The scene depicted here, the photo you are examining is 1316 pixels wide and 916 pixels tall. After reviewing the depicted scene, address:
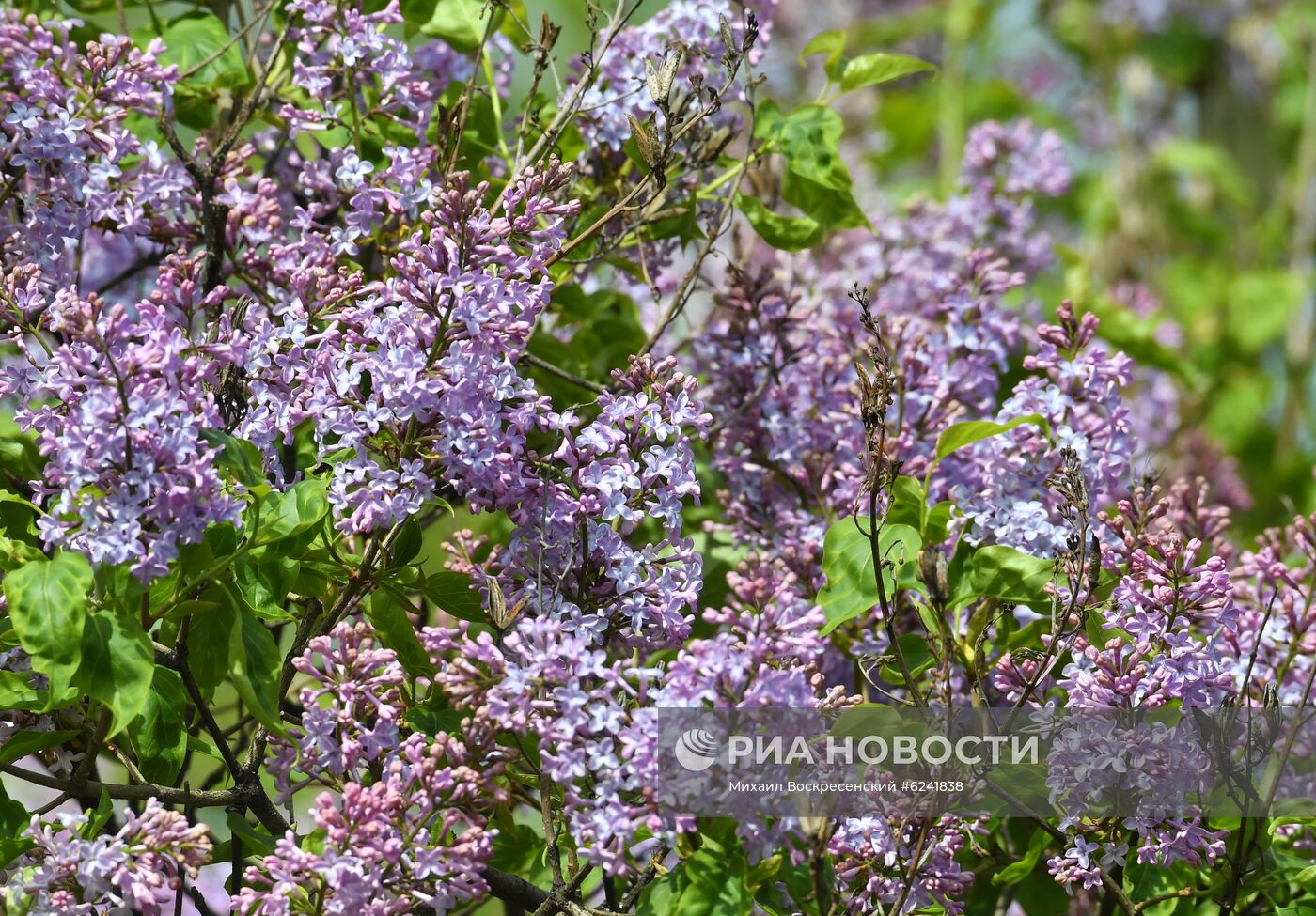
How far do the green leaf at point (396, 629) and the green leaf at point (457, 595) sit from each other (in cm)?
4

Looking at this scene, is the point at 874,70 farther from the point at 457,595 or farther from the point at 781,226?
the point at 457,595

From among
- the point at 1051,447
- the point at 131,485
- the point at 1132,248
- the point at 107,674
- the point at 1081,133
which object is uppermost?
the point at 1081,133

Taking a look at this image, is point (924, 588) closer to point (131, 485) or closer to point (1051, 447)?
point (1051, 447)

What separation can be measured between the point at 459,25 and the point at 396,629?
878 mm

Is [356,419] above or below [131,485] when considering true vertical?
above

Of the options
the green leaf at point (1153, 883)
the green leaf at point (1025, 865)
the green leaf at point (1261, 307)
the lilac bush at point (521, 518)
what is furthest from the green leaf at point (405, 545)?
the green leaf at point (1261, 307)

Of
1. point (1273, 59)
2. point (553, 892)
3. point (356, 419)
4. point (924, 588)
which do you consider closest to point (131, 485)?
point (356, 419)

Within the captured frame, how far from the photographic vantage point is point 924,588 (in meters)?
1.41

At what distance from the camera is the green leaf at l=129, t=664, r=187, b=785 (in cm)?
127

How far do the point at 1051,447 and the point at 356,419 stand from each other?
2.75ft

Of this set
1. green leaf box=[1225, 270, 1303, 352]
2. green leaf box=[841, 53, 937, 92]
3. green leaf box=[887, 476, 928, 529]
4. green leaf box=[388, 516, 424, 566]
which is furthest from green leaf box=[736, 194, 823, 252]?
green leaf box=[1225, 270, 1303, 352]

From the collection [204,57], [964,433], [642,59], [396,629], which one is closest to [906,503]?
[964,433]

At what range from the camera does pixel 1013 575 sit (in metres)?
1.46

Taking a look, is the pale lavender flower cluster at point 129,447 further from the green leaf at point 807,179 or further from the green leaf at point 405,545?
the green leaf at point 807,179
